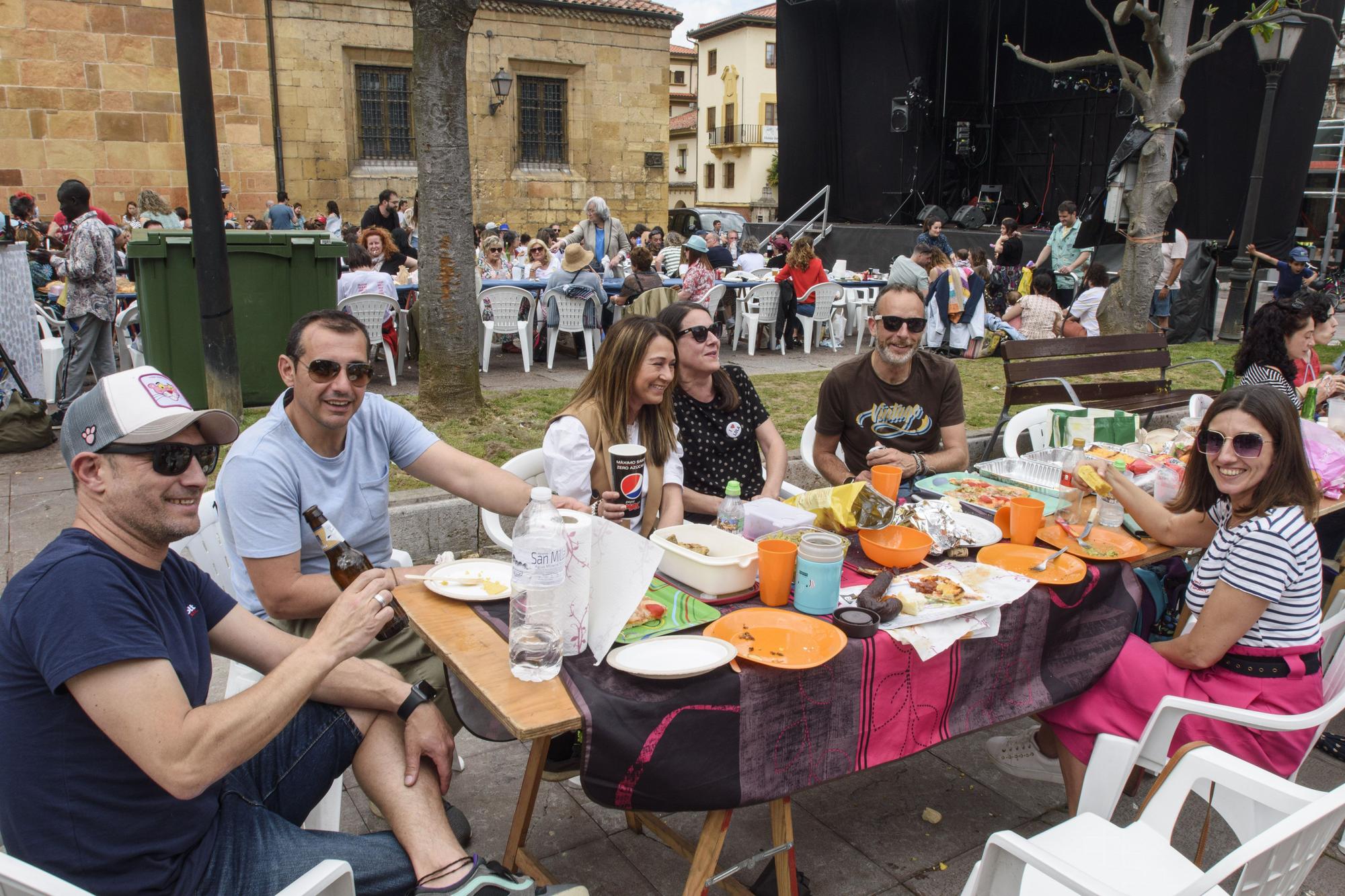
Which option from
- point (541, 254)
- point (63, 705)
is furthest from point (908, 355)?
point (541, 254)

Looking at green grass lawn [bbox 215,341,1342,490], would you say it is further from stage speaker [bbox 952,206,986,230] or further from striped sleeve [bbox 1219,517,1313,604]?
stage speaker [bbox 952,206,986,230]

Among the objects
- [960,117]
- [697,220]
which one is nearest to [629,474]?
[960,117]

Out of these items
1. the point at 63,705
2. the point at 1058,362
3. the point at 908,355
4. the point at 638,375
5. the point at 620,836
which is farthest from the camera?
the point at 1058,362

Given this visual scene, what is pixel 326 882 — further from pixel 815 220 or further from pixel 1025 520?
pixel 815 220

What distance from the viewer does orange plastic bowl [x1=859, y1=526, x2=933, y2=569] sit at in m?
2.57

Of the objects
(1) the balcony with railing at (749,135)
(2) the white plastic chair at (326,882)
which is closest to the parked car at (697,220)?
(2) the white plastic chair at (326,882)

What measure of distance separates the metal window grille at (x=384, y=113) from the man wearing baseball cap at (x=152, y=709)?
843 inches

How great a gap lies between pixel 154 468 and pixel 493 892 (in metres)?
1.06

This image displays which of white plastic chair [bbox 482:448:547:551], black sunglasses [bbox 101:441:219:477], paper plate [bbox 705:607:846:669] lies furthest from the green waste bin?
paper plate [bbox 705:607:846:669]

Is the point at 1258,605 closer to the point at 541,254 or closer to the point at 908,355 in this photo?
the point at 908,355

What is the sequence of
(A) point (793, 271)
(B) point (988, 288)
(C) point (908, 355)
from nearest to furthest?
(C) point (908, 355)
(A) point (793, 271)
(B) point (988, 288)

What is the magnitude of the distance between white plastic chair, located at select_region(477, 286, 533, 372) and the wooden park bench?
4673 millimetres

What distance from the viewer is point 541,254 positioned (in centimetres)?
1197

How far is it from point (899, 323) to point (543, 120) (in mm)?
21174
